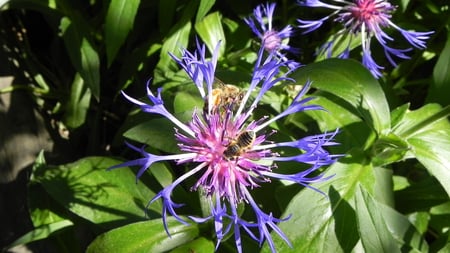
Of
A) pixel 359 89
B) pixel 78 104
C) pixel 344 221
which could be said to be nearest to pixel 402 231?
pixel 344 221

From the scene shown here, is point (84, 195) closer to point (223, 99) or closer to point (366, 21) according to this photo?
point (223, 99)

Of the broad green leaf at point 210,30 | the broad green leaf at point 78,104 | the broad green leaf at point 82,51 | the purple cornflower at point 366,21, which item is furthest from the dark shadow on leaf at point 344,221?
the broad green leaf at point 78,104

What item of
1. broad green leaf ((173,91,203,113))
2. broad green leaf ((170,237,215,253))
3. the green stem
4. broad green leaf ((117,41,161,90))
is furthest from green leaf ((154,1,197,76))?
the green stem

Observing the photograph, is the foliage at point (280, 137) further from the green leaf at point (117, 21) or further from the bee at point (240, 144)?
the bee at point (240, 144)

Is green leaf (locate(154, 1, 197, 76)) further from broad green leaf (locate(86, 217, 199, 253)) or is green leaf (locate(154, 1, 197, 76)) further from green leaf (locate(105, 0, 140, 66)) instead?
broad green leaf (locate(86, 217, 199, 253))

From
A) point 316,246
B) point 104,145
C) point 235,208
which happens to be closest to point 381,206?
point 316,246

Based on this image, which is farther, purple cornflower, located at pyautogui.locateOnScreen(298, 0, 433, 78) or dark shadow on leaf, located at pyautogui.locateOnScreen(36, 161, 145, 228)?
purple cornflower, located at pyautogui.locateOnScreen(298, 0, 433, 78)

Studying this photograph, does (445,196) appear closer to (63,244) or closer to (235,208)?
(235,208)
